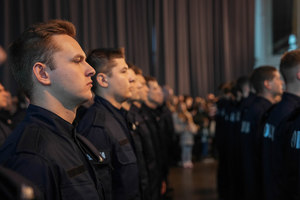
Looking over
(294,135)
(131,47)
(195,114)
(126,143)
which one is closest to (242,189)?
(294,135)

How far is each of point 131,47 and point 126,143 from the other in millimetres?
7363

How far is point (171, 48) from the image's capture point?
938 centimetres

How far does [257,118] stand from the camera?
280 cm

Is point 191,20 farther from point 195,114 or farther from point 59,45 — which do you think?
point 59,45

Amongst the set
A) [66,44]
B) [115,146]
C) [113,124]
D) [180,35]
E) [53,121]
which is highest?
[180,35]

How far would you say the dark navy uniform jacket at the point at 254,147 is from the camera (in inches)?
109

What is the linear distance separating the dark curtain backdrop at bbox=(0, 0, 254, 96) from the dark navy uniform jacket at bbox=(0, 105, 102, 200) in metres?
7.45

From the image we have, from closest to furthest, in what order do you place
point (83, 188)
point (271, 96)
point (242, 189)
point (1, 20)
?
point (83, 188), point (271, 96), point (242, 189), point (1, 20)

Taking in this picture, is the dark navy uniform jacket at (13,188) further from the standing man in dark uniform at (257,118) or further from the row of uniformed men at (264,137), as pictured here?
the standing man in dark uniform at (257,118)

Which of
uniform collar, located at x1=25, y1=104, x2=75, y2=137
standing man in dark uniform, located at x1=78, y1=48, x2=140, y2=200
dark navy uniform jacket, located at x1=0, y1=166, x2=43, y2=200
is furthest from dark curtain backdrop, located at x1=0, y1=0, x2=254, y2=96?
dark navy uniform jacket, located at x1=0, y1=166, x2=43, y2=200

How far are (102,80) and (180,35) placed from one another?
26.1 feet

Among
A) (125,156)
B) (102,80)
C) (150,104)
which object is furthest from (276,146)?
(150,104)

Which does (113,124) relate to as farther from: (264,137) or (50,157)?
(264,137)

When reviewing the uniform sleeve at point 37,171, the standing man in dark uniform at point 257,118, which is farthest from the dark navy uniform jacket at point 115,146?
the standing man in dark uniform at point 257,118
